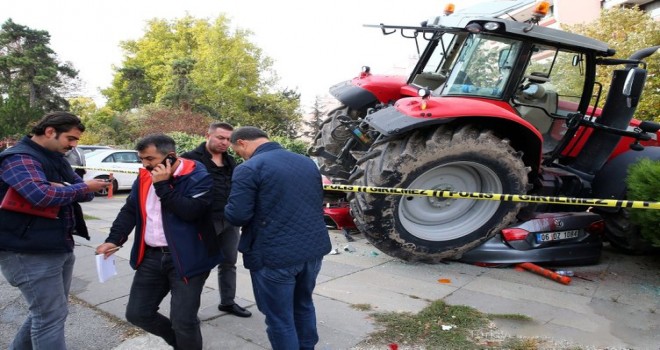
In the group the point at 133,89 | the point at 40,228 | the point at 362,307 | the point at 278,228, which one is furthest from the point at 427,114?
the point at 133,89

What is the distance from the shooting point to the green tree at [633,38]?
1633cm

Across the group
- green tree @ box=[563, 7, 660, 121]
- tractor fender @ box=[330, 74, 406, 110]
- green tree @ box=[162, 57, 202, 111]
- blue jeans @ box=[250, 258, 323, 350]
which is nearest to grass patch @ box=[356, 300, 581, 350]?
blue jeans @ box=[250, 258, 323, 350]

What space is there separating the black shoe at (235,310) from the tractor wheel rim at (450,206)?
5.51ft

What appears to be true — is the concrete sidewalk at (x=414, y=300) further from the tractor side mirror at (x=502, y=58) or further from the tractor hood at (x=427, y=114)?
the tractor side mirror at (x=502, y=58)

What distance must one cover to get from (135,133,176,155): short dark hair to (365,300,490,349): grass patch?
6.13 ft

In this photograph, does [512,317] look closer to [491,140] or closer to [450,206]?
[450,206]

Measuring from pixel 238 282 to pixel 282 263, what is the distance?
2.21m

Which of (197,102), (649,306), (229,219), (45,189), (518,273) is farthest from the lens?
(197,102)

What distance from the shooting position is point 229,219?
2688 mm

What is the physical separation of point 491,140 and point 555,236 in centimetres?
147

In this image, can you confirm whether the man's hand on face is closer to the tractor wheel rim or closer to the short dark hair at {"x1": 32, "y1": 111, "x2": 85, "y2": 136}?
the short dark hair at {"x1": 32, "y1": 111, "x2": 85, "y2": 136}

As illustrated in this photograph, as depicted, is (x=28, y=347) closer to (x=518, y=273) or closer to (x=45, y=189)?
(x=45, y=189)

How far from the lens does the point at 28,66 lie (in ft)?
97.7

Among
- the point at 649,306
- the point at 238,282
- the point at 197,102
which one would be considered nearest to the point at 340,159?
the point at 238,282
